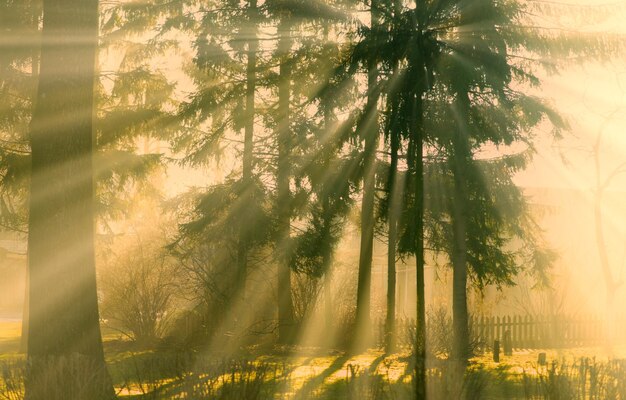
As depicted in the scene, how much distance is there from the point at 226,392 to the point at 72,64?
17.9 feet

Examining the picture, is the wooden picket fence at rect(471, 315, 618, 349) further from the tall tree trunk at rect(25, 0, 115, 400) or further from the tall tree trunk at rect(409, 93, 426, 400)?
the tall tree trunk at rect(25, 0, 115, 400)

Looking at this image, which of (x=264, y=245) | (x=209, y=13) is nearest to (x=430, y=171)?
(x=264, y=245)

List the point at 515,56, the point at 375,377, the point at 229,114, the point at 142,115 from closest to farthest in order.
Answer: the point at 375,377 → the point at 515,56 → the point at 142,115 → the point at 229,114

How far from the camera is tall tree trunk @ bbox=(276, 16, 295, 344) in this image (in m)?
19.6

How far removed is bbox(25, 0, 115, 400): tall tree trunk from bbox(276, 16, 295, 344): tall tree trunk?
28.5 ft

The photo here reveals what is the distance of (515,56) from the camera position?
18.0 metres

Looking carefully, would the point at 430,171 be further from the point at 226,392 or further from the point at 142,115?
the point at 226,392

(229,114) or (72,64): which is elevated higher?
(229,114)

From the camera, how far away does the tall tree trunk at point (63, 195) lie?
10.5m

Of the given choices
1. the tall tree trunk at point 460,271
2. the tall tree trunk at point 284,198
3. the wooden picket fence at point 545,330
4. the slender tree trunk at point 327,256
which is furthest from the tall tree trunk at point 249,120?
the wooden picket fence at point 545,330

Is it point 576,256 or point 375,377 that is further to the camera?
point 576,256

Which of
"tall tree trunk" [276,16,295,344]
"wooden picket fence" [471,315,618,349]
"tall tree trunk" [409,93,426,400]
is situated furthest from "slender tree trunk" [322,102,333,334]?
"tall tree trunk" [409,93,426,400]

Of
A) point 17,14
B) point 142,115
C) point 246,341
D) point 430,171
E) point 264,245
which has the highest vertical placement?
point 17,14

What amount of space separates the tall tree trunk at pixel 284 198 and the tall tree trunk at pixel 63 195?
867cm
